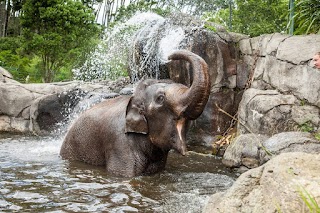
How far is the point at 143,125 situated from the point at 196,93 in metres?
0.94

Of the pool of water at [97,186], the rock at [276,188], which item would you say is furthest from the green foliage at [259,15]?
the rock at [276,188]

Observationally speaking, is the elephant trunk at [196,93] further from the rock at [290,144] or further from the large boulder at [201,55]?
the large boulder at [201,55]

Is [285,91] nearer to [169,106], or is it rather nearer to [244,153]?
[244,153]

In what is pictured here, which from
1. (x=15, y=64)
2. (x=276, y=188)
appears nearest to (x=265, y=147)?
(x=276, y=188)

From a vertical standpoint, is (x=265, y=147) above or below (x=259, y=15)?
below

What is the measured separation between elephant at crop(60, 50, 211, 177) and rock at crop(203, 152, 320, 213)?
182 centimetres

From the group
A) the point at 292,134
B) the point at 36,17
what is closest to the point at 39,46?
the point at 36,17

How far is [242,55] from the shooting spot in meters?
10.0

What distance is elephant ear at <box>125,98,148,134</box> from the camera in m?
5.30

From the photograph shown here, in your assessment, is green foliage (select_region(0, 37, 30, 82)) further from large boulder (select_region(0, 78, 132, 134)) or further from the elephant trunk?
the elephant trunk

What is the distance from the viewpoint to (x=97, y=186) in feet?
15.9

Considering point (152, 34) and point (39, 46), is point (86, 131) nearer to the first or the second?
point (152, 34)

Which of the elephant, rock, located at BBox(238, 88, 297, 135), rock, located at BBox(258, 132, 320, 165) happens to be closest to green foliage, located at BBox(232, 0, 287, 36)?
rock, located at BBox(238, 88, 297, 135)

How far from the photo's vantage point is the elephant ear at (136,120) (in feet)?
17.4
